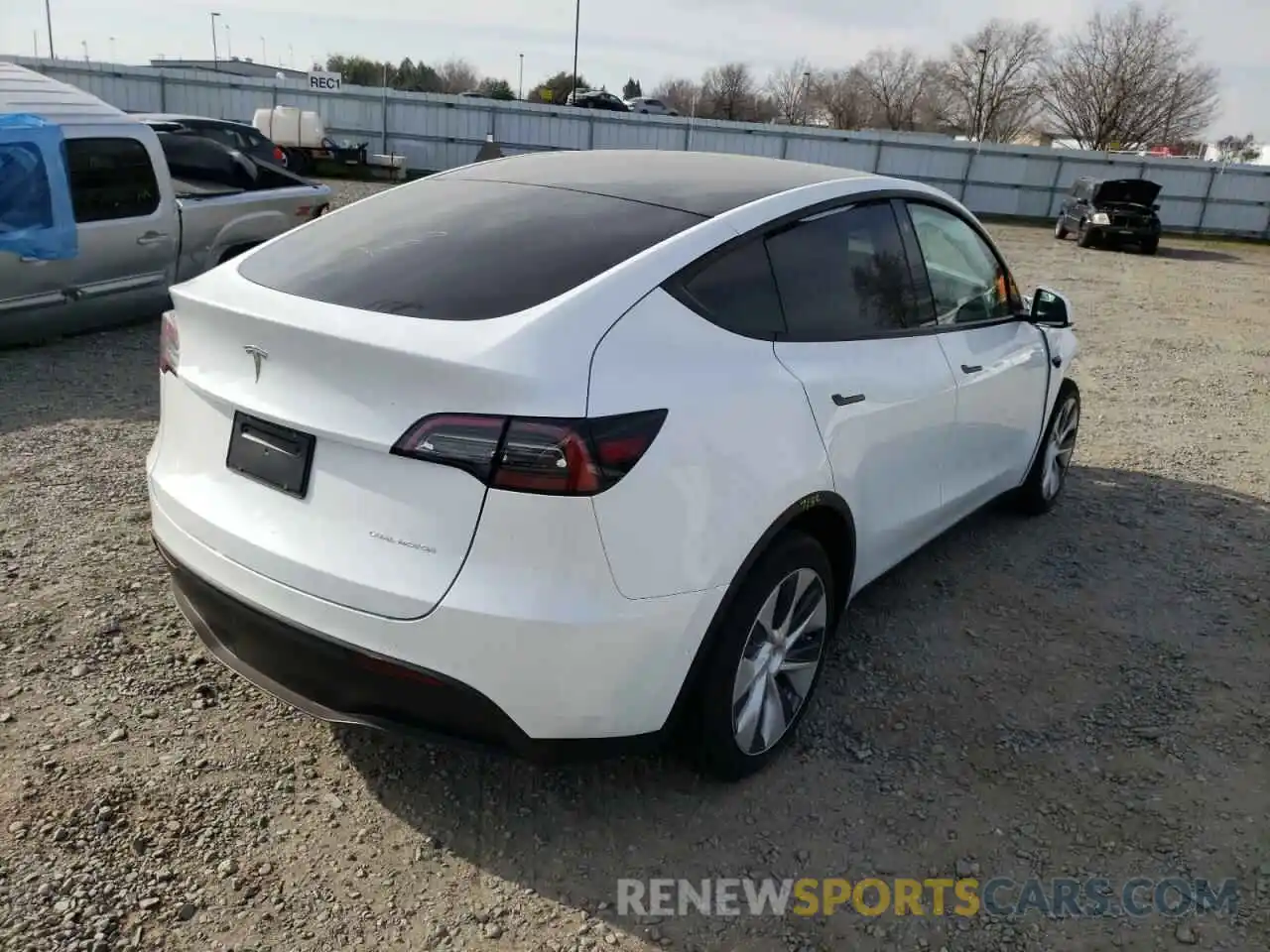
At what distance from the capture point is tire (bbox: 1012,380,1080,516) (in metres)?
5.05

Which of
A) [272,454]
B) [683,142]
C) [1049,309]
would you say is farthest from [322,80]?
[272,454]

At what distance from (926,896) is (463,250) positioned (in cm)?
216

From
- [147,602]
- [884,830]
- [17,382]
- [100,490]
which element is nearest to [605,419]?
[884,830]

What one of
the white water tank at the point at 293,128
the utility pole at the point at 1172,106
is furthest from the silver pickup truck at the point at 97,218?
the utility pole at the point at 1172,106

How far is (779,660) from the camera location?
294 cm

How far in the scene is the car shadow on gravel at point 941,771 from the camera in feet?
8.80

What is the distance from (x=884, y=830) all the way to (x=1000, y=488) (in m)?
2.23

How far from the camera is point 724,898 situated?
254cm

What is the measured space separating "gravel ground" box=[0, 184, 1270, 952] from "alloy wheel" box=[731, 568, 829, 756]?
0.18m

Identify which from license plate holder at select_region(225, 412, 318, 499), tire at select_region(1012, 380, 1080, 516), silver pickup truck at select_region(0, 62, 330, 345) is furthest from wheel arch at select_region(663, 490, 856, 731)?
silver pickup truck at select_region(0, 62, 330, 345)

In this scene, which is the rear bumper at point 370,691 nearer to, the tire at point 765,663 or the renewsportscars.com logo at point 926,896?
the tire at point 765,663

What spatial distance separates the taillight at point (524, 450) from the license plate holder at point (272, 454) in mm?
332

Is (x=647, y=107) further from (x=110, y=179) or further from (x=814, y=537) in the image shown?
(x=814, y=537)

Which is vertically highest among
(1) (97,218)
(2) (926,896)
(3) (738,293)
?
(3) (738,293)
